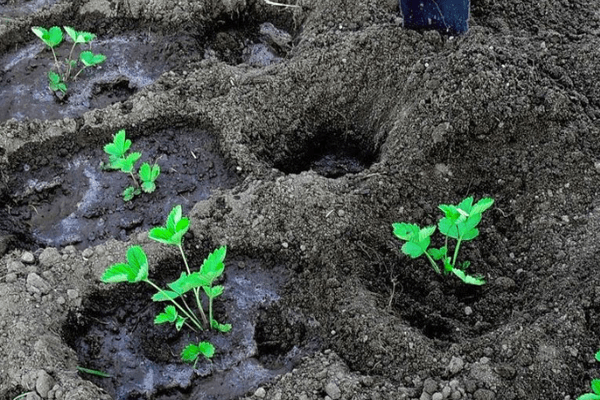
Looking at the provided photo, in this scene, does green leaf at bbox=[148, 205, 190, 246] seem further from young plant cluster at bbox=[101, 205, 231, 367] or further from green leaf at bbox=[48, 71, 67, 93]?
green leaf at bbox=[48, 71, 67, 93]

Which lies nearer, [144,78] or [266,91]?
[266,91]

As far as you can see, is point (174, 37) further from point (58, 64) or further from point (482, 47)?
point (482, 47)

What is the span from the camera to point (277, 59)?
374 centimetres

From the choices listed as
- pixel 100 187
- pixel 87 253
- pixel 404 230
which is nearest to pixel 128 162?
pixel 100 187

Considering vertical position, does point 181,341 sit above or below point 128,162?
below

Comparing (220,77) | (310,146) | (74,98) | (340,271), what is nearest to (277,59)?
(220,77)

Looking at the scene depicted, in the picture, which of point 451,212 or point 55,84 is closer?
point 451,212

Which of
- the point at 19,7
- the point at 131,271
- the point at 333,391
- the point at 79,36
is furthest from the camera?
the point at 19,7

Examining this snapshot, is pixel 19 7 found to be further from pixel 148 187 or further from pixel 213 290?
pixel 213 290

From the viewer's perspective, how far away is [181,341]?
8.84 ft

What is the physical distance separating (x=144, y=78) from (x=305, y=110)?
941mm

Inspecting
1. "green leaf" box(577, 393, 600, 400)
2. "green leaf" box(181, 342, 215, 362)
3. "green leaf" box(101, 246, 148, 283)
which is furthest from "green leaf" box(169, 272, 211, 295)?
"green leaf" box(577, 393, 600, 400)

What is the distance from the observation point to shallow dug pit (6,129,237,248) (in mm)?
3084

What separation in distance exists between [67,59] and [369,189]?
193cm
